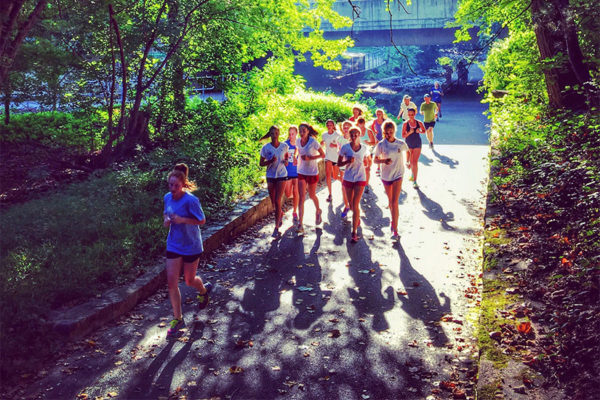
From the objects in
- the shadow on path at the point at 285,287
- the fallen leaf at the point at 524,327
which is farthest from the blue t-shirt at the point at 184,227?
the fallen leaf at the point at 524,327

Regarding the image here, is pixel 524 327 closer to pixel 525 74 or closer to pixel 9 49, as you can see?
pixel 9 49

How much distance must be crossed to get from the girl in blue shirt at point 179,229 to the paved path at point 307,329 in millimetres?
564

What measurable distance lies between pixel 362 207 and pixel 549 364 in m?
7.75

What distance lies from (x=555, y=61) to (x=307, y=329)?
8.99 m

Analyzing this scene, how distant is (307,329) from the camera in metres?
6.18

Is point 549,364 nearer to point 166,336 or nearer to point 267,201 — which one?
point 166,336

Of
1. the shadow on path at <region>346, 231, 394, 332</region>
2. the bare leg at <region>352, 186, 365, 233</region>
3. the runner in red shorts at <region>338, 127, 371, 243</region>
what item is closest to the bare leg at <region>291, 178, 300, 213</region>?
the runner in red shorts at <region>338, 127, 371, 243</region>

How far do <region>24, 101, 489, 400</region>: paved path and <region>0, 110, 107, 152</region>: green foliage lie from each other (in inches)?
294

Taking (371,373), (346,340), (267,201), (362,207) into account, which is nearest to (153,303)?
(346,340)

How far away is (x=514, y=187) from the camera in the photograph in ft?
33.9

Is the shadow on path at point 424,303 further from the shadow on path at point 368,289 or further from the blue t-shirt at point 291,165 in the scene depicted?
the blue t-shirt at point 291,165

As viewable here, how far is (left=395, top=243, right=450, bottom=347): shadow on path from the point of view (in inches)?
236

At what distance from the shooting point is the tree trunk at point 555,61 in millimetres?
11766

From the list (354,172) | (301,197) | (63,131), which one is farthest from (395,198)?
(63,131)
